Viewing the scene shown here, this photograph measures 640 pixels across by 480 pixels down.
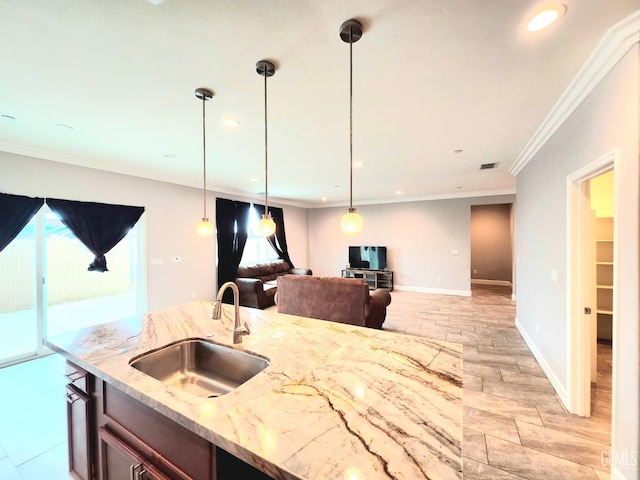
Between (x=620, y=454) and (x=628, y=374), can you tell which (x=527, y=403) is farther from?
(x=628, y=374)

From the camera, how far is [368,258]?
7633 millimetres

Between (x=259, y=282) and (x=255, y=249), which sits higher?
(x=255, y=249)

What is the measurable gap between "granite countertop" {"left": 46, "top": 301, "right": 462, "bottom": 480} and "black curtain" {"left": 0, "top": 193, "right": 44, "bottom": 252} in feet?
8.43

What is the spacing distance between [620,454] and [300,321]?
82.6 inches

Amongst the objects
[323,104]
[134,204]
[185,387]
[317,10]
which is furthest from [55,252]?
[317,10]

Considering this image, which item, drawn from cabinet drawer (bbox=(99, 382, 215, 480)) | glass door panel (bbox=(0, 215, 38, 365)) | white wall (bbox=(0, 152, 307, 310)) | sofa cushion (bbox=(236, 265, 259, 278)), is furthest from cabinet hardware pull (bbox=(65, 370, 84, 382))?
sofa cushion (bbox=(236, 265, 259, 278))

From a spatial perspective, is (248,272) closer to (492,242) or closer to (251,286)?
(251,286)

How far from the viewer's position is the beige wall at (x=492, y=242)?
788 centimetres

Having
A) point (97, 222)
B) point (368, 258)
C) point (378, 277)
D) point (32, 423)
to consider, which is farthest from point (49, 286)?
point (378, 277)

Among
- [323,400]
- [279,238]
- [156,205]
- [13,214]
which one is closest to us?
[323,400]

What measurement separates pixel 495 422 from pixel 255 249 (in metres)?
5.98

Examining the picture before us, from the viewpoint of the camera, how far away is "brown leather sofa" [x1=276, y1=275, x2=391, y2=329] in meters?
3.67

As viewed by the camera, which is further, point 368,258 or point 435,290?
point 368,258

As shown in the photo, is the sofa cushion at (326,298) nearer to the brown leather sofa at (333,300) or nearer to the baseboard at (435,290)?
the brown leather sofa at (333,300)
